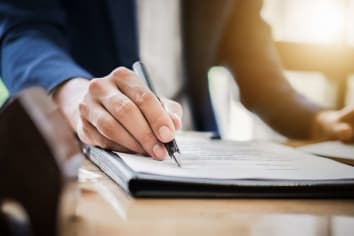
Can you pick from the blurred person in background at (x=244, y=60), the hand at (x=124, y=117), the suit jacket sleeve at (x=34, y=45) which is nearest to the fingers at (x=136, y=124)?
the hand at (x=124, y=117)

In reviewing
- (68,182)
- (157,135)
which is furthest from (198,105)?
(68,182)

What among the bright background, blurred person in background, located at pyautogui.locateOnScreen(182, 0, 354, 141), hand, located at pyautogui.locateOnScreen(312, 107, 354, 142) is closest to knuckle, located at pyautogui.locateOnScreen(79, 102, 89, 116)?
hand, located at pyautogui.locateOnScreen(312, 107, 354, 142)

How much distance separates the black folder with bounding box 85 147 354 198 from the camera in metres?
0.45

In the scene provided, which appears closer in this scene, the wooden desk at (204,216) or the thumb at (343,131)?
the wooden desk at (204,216)

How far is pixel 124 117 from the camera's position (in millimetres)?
544

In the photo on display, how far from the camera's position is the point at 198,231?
38 cm

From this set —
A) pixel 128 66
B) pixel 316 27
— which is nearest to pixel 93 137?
pixel 128 66

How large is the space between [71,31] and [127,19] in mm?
103

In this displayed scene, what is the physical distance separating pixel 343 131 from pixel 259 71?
349mm

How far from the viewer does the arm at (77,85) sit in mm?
539

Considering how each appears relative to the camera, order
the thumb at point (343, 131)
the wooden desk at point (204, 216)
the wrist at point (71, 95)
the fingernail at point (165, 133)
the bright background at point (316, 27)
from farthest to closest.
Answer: the bright background at point (316, 27) → the thumb at point (343, 131) → the wrist at point (71, 95) → the fingernail at point (165, 133) → the wooden desk at point (204, 216)

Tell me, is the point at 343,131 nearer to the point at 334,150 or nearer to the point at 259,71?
the point at 334,150

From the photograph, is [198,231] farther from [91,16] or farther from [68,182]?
[91,16]

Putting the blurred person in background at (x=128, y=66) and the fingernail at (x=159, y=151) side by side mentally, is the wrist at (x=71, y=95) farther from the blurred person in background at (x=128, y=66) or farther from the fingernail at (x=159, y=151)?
the fingernail at (x=159, y=151)
